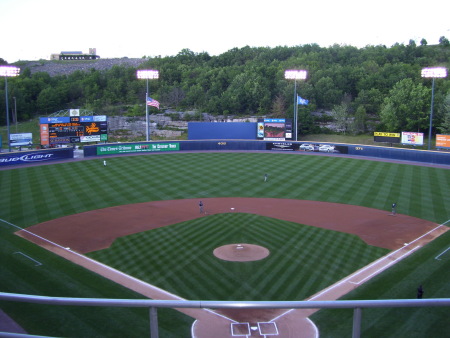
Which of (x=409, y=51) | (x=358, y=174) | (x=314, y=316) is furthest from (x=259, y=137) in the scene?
(x=409, y=51)

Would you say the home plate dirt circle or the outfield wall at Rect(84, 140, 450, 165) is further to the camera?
the outfield wall at Rect(84, 140, 450, 165)

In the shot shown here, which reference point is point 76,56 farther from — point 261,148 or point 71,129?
point 261,148

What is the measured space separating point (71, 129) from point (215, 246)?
127ft

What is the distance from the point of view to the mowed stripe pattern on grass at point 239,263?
15.7 m

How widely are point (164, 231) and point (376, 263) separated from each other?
39.1ft

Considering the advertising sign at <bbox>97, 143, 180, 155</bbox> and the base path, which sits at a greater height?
the advertising sign at <bbox>97, 143, 180, 155</bbox>

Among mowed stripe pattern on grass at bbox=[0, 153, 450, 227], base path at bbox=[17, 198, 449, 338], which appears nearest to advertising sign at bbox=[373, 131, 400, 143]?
mowed stripe pattern on grass at bbox=[0, 153, 450, 227]

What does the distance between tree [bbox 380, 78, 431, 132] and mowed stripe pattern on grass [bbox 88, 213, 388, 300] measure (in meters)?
55.0

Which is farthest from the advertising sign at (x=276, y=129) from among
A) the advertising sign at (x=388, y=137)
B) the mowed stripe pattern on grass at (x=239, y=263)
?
the mowed stripe pattern on grass at (x=239, y=263)

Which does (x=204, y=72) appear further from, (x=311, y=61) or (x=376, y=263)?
(x=376, y=263)

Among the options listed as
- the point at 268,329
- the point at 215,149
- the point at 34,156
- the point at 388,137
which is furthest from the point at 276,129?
the point at 268,329

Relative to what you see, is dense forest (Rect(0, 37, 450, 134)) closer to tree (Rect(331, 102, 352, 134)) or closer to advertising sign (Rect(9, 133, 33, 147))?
tree (Rect(331, 102, 352, 134))

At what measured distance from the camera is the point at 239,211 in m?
27.6

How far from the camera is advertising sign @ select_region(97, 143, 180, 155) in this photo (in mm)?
52669
